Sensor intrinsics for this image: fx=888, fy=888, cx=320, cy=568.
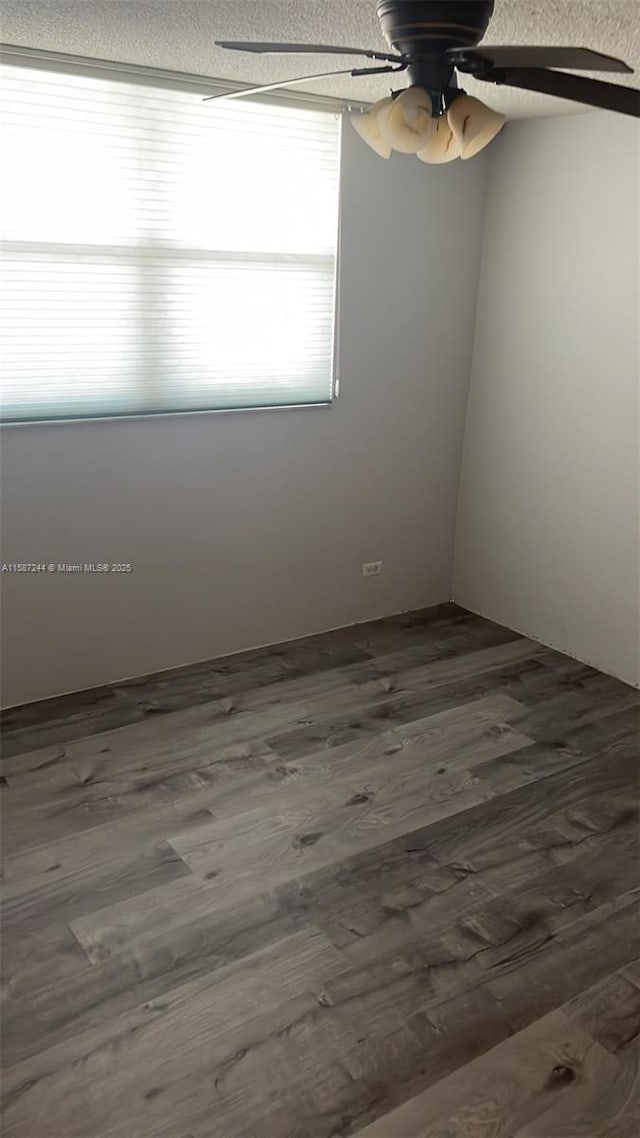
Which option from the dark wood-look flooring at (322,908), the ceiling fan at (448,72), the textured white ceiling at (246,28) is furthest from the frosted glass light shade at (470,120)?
the dark wood-look flooring at (322,908)

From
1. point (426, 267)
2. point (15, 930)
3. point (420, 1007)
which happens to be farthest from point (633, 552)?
point (15, 930)

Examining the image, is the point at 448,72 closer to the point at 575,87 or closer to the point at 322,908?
the point at 575,87

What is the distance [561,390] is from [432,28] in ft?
8.01

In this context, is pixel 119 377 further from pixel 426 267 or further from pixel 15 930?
pixel 15 930

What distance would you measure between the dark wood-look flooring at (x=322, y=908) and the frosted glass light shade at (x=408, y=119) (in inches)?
77.2

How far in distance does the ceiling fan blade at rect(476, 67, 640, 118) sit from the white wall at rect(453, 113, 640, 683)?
1775 mm

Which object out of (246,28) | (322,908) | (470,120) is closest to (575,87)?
(470,120)

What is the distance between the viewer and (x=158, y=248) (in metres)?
3.31

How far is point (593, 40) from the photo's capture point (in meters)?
2.27

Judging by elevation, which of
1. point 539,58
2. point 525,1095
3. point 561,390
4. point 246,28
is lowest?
point 525,1095

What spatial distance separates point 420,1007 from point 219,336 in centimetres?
252

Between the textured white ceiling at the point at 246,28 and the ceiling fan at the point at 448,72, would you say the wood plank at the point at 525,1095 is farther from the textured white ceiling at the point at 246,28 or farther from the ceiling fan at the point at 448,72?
the textured white ceiling at the point at 246,28

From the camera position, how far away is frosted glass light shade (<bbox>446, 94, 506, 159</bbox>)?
174cm

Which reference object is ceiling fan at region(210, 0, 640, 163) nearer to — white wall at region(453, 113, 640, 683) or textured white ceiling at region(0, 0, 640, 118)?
textured white ceiling at region(0, 0, 640, 118)
